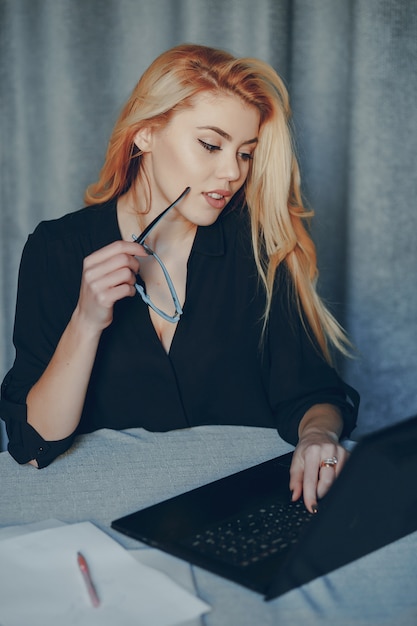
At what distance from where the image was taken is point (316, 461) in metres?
1.06

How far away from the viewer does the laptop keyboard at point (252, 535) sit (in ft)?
2.75

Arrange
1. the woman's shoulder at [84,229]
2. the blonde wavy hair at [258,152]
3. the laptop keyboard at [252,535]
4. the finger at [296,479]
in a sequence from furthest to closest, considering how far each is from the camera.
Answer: the woman's shoulder at [84,229]
the blonde wavy hair at [258,152]
the finger at [296,479]
the laptop keyboard at [252,535]

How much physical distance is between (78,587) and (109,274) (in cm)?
56

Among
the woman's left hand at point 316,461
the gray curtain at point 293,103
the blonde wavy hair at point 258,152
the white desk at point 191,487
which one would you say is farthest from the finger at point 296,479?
the gray curtain at point 293,103

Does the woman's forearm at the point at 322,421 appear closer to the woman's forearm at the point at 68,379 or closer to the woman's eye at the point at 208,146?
the woman's forearm at the point at 68,379

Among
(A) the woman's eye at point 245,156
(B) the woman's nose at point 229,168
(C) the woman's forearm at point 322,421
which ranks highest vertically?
(A) the woman's eye at point 245,156

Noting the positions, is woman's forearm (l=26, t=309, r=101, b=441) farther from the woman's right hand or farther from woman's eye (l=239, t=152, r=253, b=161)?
woman's eye (l=239, t=152, r=253, b=161)

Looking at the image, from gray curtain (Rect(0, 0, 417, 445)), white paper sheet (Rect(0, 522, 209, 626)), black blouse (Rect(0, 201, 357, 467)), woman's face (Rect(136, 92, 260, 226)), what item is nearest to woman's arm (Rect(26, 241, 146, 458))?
black blouse (Rect(0, 201, 357, 467))

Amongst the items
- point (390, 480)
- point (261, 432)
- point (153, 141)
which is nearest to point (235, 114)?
point (153, 141)

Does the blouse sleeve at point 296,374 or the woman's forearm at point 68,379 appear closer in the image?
the woman's forearm at point 68,379

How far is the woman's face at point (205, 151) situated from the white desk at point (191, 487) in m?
0.44

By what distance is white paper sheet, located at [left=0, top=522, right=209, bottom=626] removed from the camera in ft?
2.39

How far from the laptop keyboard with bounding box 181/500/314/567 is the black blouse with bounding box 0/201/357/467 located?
42 cm

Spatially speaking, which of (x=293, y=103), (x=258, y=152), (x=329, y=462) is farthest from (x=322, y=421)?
(x=293, y=103)
